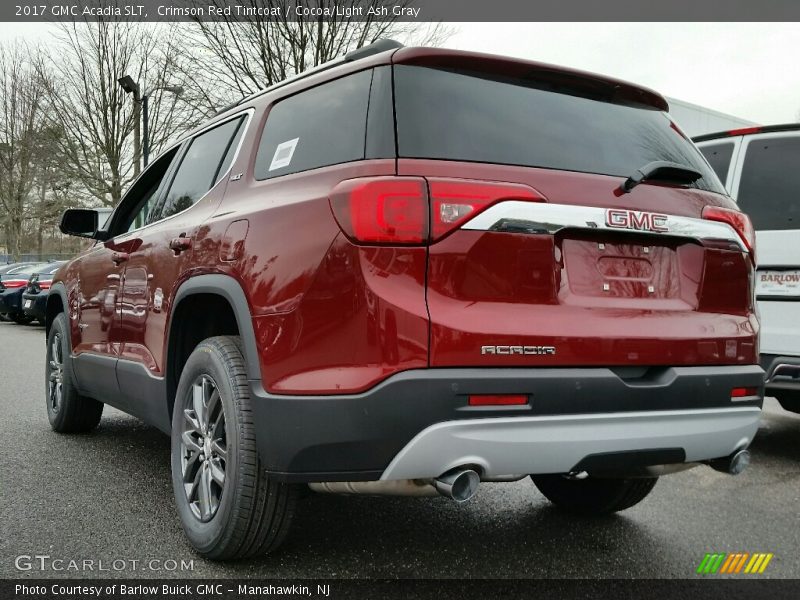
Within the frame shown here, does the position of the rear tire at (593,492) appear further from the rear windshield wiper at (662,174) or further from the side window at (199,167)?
the side window at (199,167)

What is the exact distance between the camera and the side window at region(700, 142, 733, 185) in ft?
17.8

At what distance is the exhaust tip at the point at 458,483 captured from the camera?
237cm

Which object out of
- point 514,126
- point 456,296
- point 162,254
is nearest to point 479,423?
point 456,296

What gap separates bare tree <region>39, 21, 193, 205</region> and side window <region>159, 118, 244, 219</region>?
25300mm

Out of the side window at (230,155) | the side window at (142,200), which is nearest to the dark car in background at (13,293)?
the side window at (142,200)

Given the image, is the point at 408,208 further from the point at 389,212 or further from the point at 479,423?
the point at 479,423

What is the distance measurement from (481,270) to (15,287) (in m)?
Result: 18.8

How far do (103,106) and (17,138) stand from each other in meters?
10.1

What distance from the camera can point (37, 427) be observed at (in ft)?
18.5

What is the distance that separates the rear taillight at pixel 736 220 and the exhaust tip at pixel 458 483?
1310 millimetres

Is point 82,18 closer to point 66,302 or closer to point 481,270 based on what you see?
point 66,302

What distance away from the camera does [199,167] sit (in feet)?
12.6

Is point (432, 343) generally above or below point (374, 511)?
above

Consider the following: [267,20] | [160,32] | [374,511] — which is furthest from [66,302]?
[160,32]
